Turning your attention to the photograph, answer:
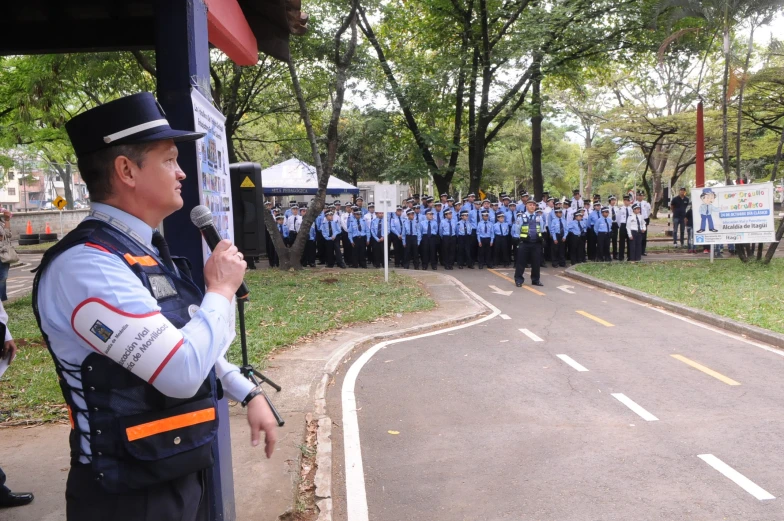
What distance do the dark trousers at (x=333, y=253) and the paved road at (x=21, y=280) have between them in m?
8.53

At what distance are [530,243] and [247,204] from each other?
12587 millimetres

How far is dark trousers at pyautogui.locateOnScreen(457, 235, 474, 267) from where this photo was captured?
20.8 m

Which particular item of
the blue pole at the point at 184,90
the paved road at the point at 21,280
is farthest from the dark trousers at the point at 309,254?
the blue pole at the point at 184,90

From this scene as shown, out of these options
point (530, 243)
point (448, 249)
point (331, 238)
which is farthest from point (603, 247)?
point (331, 238)

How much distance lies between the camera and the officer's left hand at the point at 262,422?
92.8 inches

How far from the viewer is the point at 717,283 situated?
14.2 m

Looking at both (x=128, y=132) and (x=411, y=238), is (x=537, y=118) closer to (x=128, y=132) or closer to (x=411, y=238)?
(x=411, y=238)

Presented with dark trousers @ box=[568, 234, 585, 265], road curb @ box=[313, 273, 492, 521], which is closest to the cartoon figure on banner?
dark trousers @ box=[568, 234, 585, 265]

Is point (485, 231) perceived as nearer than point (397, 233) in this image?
Yes

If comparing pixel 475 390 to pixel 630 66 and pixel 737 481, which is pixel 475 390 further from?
pixel 630 66

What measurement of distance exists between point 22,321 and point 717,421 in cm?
1053

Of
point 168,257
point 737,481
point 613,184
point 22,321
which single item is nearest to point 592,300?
point 737,481

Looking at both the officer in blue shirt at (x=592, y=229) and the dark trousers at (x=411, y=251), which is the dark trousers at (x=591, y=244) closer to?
the officer in blue shirt at (x=592, y=229)

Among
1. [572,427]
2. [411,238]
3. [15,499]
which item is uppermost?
[411,238]
